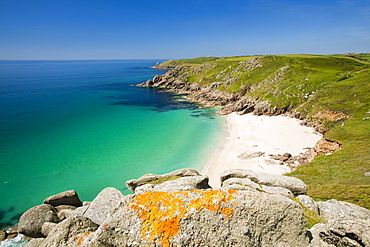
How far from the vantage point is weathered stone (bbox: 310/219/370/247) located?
848 centimetres

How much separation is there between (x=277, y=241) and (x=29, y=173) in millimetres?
50312

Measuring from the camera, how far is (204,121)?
75812 millimetres

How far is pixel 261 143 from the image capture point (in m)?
52.4

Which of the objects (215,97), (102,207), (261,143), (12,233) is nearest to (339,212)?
(102,207)

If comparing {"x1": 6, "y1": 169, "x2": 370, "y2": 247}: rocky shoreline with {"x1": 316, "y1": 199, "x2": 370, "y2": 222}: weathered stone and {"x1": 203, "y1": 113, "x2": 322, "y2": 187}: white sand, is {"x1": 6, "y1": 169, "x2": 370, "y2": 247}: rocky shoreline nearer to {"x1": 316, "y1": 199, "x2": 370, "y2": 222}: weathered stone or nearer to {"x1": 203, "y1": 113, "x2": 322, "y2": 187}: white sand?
{"x1": 316, "y1": 199, "x2": 370, "y2": 222}: weathered stone

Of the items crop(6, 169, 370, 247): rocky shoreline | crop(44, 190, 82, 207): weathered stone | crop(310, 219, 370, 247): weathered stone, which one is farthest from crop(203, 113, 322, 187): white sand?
crop(6, 169, 370, 247): rocky shoreline

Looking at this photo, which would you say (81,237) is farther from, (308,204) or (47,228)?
(47,228)

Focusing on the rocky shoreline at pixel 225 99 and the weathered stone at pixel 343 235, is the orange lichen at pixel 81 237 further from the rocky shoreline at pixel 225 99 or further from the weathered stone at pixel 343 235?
the rocky shoreline at pixel 225 99

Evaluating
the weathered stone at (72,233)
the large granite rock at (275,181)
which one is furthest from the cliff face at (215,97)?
the weathered stone at (72,233)

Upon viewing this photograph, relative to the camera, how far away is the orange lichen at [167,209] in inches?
303

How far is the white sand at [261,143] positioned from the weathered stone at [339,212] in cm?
2294

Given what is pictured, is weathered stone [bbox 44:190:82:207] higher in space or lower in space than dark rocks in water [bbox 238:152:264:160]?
higher

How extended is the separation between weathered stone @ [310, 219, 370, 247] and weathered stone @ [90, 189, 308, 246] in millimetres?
1025

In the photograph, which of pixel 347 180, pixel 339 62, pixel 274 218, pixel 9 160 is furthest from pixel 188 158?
pixel 339 62
